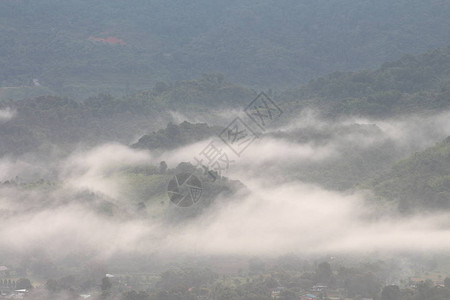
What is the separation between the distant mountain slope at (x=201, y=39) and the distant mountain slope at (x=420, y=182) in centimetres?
4366

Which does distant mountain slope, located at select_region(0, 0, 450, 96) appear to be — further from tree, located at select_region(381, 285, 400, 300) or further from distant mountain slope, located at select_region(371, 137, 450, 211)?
tree, located at select_region(381, 285, 400, 300)

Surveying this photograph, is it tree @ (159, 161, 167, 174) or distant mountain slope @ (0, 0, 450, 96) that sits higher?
distant mountain slope @ (0, 0, 450, 96)

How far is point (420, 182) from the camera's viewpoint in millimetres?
36219

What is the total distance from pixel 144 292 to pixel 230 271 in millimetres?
4557

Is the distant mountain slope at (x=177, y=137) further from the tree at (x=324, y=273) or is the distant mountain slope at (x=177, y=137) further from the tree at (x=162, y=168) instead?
the tree at (x=324, y=273)

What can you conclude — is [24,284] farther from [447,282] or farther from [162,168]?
[447,282]

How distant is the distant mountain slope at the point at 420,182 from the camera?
33.8m

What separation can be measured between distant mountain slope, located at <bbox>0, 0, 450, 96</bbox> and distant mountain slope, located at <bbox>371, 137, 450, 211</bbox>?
43.7 meters

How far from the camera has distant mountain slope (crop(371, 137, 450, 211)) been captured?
33750 mm

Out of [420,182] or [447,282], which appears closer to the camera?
[447,282]

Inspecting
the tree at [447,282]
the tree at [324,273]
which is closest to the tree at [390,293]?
the tree at [447,282]

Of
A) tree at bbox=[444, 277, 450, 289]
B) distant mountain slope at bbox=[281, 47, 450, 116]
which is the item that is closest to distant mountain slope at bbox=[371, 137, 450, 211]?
tree at bbox=[444, 277, 450, 289]

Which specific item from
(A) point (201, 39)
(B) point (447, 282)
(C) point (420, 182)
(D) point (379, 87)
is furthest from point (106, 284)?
(A) point (201, 39)

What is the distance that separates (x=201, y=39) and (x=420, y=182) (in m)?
61.8
